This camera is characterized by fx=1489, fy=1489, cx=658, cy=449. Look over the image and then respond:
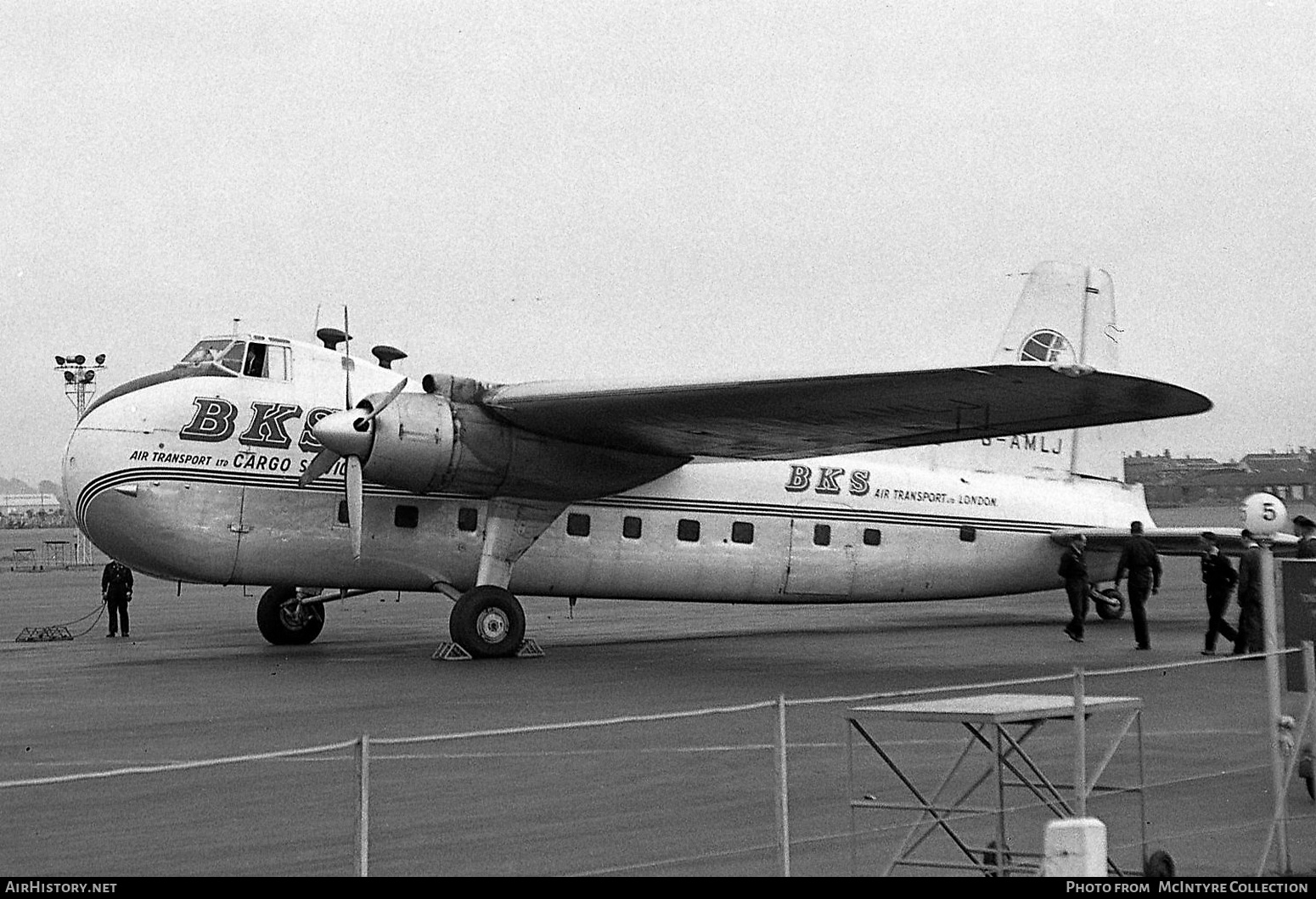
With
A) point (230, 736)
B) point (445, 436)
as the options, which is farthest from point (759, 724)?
point (445, 436)

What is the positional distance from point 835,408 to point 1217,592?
6.38 m

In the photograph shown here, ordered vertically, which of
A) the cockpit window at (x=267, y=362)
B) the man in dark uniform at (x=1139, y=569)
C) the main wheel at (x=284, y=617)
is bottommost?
the main wheel at (x=284, y=617)

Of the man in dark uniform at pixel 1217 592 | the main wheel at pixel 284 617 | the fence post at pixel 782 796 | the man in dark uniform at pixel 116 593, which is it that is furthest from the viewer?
the man in dark uniform at pixel 116 593

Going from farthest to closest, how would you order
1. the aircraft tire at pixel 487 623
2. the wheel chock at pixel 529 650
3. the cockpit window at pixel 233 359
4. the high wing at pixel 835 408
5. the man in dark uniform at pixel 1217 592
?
1. the man in dark uniform at pixel 1217 592
2. the wheel chock at pixel 529 650
3. the cockpit window at pixel 233 359
4. the aircraft tire at pixel 487 623
5. the high wing at pixel 835 408

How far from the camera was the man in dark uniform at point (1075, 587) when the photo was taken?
22.5m

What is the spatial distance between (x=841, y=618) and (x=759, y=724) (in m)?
17.2

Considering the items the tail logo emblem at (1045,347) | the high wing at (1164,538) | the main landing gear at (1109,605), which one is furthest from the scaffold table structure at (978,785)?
the main landing gear at (1109,605)

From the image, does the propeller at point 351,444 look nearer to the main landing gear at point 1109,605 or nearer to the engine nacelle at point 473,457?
the engine nacelle at point 473,457

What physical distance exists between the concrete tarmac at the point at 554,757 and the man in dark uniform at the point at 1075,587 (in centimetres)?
52

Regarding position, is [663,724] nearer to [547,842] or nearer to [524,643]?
[547,842]

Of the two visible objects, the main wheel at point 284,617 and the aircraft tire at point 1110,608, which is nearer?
the main wheel at point 284,617

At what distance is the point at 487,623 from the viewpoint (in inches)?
744

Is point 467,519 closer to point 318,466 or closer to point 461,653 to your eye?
point 461,653

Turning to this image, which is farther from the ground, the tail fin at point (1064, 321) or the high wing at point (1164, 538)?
the tail fin at point (1064, 321)
